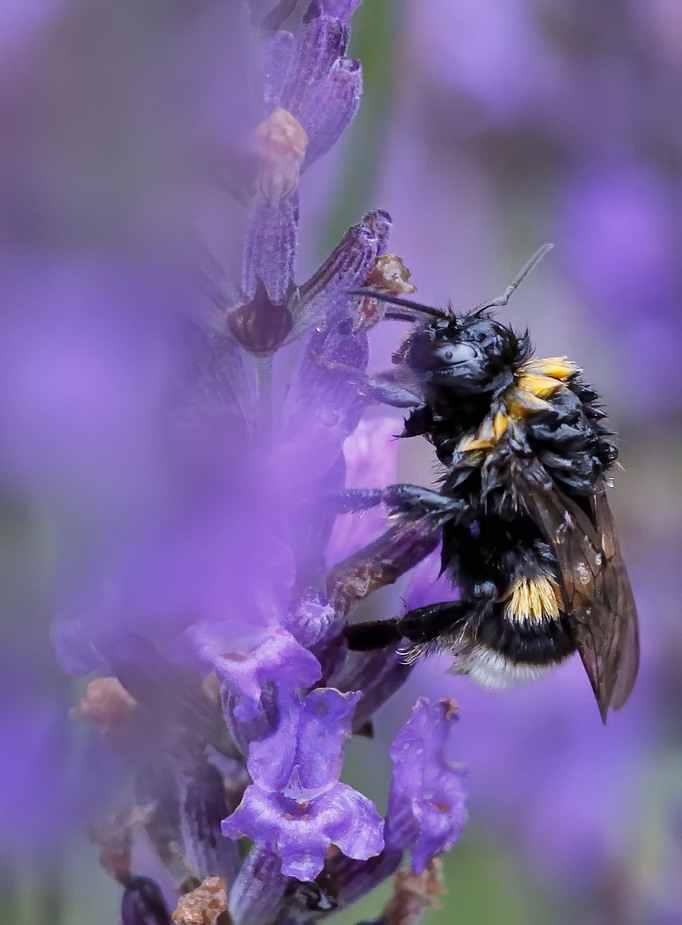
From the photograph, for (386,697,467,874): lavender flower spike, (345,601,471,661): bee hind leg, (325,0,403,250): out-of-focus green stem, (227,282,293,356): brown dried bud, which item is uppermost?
(325,0,403,250): out-of-focus green stem

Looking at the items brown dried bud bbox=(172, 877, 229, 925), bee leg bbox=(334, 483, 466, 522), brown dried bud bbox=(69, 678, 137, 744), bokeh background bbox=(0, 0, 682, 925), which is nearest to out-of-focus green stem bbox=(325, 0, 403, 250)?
bokeh background bbox=(0, 0, 682, 925)

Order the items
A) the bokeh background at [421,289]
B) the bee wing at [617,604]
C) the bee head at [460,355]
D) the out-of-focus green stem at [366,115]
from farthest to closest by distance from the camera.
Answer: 1. the out-of-focus green stem at [366,115]
2. the bee wing at [617,604]
3. the bee head at [460,355]
4. the bokeh background at [421,289]

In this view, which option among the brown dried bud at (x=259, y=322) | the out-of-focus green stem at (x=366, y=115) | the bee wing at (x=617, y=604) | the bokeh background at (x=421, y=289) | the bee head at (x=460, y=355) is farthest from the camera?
the out-of-focus green stem at (x=366, y=115)

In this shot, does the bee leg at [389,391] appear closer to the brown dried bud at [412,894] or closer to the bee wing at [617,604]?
the bee wing at [617,604]

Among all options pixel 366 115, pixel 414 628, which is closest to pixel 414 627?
pixel 414 628

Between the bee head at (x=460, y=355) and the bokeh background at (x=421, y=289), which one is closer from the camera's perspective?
the bokeh background at (x=421, y=289)

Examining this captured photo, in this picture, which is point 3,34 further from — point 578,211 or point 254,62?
point 578,211

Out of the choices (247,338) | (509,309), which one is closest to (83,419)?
(247,338)

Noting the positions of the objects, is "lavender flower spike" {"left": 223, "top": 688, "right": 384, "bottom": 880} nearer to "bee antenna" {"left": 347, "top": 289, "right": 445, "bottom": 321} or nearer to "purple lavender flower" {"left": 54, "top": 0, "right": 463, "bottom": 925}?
"purple lavender flower" {"left": 54, "top": 0, "right": 463, "bottom": 925}

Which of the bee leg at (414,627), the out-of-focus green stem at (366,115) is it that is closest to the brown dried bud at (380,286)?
the bee leg at (414,627)
